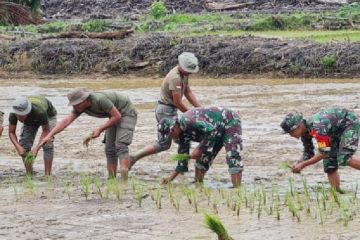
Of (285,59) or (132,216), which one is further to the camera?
(285,59)

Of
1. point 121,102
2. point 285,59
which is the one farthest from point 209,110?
point 285,59

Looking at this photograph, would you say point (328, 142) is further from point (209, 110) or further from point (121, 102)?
point (121, 102)

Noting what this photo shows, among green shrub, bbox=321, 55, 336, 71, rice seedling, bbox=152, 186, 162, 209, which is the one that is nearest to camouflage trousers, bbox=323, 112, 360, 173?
rice seedling, bbox=152, 186, 162, 209

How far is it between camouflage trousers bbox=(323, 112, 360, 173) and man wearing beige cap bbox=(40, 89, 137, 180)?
2587 mm

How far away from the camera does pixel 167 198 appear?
34.9ft

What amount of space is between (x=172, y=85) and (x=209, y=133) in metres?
1.60

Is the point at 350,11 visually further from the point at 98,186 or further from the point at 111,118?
the point at 98,186

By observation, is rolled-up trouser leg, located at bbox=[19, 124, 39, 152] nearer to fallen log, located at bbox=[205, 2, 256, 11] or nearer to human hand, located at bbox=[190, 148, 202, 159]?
human hand, located at bbox=[190, 148, 202, 159]

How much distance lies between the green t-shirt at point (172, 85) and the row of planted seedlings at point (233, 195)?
1.20m

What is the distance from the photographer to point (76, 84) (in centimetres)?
2756

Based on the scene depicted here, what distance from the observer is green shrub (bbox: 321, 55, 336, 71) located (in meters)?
26.2

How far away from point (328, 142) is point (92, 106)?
2.83 m

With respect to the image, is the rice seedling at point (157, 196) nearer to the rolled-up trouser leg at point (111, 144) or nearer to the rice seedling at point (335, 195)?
the rolled-up trouser leg at point (111, 144)

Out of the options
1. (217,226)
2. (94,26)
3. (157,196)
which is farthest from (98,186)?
(94,26)
